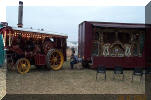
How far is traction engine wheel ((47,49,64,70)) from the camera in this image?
48.8 feet

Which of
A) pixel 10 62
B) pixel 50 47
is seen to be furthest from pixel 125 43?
pixel 10 62

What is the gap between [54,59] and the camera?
1543 centimetres

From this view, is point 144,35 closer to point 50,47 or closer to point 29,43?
point 50,47

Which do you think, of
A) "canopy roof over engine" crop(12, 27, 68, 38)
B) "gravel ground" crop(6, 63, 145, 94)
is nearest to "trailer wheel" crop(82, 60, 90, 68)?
"canopy roof over engine" crop(12, 27, 68, 38)

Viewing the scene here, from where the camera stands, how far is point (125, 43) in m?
17.1

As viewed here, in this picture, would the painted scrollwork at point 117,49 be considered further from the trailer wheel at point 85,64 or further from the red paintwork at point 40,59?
the red paintwork at point 40,59

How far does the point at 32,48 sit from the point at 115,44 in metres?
5.57

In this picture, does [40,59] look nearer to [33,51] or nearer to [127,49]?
[33,51]

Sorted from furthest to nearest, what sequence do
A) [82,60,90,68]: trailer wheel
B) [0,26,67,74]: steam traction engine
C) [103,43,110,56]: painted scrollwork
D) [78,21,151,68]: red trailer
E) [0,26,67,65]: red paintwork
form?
[82,60,90,68]: trailer wheel, [103,43,110,56]: painted scrollwork, [78,21,151,68]: red trailer, [0,26,67,74]: steam traction engine, [0,26,67,65]: red paintwork

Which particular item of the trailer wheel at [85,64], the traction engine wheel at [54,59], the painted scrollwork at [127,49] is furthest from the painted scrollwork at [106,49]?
the traction engine wheel at [54,59]

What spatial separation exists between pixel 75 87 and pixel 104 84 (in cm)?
146

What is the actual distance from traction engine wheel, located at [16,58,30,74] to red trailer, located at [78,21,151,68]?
4.07 meters

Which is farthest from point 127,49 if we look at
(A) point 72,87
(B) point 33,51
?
(A) point 72,87

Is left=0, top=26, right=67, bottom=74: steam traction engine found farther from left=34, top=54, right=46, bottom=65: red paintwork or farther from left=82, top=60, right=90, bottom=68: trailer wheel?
left=82, top=60, right=90, bottom=68: trailer wheel
